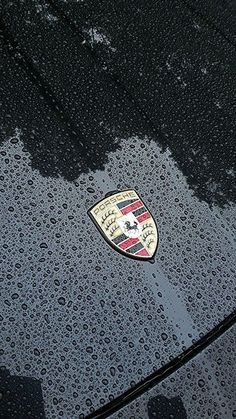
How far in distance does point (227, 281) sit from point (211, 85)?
64 centimetres

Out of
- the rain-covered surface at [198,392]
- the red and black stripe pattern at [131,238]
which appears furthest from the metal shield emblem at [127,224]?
the rain-covered surface at [198,392]

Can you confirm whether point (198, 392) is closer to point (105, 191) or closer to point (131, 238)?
point (131, 238)

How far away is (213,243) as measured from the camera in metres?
1.45

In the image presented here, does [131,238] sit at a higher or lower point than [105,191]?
lower

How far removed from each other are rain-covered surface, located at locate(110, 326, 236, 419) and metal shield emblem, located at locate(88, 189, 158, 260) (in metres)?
0.27

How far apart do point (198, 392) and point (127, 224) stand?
1.35ft

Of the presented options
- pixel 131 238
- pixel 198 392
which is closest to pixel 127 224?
pixel 131 238

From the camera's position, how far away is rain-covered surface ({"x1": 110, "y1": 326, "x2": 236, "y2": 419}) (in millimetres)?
1192

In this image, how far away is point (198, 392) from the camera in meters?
1.24

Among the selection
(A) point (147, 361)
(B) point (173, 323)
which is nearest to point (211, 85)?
(B) point (173, 323)

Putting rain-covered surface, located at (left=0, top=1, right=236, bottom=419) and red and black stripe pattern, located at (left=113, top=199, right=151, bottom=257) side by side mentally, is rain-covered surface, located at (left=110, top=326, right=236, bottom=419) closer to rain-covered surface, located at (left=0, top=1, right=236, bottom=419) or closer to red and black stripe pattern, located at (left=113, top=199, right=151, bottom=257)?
rain-covered surface, located at (left=0, top=1, right=236, bottom=419)

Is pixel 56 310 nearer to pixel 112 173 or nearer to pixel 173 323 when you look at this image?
pixel 173 323

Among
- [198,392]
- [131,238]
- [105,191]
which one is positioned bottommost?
[198,392]

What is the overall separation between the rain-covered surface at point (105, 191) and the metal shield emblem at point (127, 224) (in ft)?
0.07
